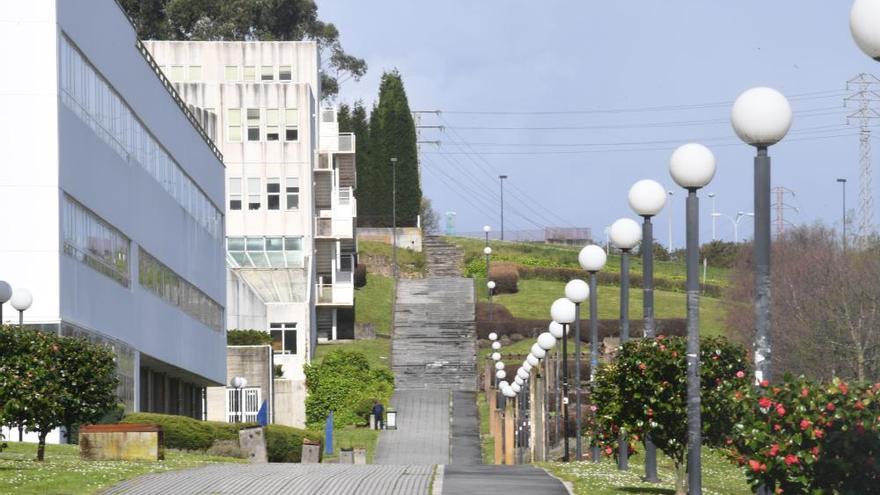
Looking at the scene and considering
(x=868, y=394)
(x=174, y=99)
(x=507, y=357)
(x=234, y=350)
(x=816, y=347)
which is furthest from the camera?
(x=507, y=357)

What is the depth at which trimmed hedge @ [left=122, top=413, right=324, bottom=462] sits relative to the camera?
3834 cm

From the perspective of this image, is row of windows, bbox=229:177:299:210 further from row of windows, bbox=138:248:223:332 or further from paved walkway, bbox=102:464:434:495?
paved walkway, bbox=102:464:434:495

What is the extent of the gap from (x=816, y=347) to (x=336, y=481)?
43799 millimetres

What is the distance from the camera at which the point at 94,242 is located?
133 feet

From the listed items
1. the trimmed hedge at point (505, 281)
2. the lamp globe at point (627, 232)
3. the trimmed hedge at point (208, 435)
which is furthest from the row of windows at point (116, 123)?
the trimmed hedge at point (505, 281)

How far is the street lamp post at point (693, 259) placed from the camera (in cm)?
1636

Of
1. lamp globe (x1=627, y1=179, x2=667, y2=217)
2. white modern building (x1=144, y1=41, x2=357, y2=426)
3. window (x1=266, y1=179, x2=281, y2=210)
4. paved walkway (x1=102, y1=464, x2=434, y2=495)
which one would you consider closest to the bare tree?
white modern building (x1=144, y1=41, x2=357, y2=426)

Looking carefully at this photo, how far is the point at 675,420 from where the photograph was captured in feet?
68.4

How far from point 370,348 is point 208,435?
4919 cm

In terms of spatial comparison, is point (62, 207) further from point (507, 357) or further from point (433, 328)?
point (433, 328)

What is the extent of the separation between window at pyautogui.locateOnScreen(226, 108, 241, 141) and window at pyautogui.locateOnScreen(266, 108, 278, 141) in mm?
1387

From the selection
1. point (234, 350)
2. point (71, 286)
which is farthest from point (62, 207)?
point (234, 350)

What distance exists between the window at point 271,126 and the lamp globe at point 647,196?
6565cm

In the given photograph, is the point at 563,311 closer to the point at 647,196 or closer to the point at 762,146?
the point at 647,196
